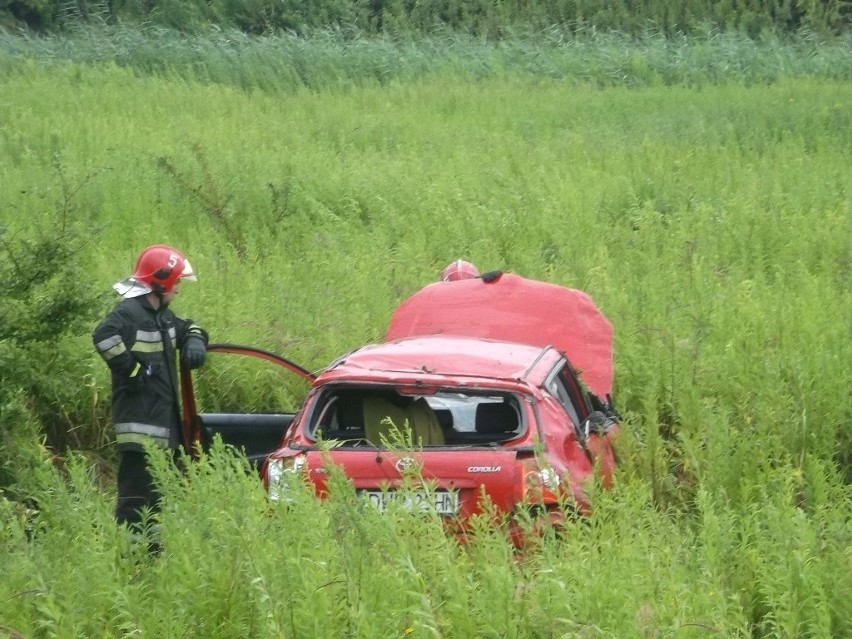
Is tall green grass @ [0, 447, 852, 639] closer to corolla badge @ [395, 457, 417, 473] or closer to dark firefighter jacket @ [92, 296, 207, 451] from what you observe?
corolla badge @ [395, 457, 417, 473]

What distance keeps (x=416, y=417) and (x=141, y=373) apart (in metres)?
1.63

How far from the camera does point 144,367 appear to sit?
773cm

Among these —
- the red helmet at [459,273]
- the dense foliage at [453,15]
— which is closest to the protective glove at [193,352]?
the red helmet at [459,273]

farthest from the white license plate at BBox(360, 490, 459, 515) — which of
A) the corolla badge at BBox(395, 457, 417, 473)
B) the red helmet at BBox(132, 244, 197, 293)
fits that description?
the red helmet at BBox(132, 244, 197, 293)

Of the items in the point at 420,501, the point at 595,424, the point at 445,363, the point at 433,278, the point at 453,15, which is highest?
the point at 453,15

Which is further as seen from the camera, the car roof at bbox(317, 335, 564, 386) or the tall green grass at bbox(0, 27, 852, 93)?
the tall green grass at bbox(0, 27, 852, 93)

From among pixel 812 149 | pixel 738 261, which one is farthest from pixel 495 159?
pixel 738 261

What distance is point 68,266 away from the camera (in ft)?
29.3

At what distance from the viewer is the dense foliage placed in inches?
1465

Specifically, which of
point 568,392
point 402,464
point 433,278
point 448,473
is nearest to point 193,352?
point 402,464

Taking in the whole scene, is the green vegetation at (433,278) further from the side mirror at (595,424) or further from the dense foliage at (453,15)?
the dense foliage at (453,15)

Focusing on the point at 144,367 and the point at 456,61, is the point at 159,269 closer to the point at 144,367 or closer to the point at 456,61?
the point at 144,367

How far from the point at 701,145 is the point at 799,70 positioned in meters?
9.83

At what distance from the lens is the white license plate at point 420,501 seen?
5.54 metres
